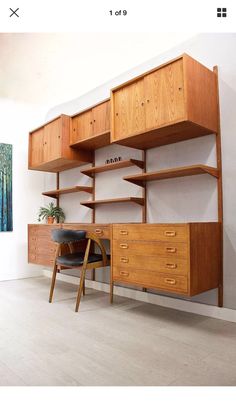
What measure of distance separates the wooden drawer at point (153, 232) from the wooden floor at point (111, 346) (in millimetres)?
716

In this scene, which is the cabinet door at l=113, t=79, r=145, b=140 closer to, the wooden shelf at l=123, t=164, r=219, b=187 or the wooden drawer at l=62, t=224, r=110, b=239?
the wooden shelf at l=123, t=164, r=219, b=187

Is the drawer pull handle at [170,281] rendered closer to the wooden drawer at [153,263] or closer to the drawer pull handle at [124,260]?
the wooden drawer at [153,263]

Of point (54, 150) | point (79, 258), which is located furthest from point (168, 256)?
point (54, 150)

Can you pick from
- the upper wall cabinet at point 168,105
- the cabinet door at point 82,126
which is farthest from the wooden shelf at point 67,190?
the upper wall cabinet at point 168,105

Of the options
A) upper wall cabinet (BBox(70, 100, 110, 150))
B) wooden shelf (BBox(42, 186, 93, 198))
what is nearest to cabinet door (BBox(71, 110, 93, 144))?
upper wall cabinet (BBox(70, 100, 110, 150))

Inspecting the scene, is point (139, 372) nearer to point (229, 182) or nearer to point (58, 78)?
point (229, 182)

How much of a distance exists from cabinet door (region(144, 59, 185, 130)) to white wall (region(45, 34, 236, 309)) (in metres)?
0.50

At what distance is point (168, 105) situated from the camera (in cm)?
238

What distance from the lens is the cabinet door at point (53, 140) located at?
3.78 meters

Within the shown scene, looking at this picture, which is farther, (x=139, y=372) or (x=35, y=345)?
(x=35, y=345)

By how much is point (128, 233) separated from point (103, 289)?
1.24 meters

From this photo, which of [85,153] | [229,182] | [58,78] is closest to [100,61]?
[58,78]

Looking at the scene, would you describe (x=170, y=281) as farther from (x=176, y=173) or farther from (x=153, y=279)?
(x=176, y=173)
